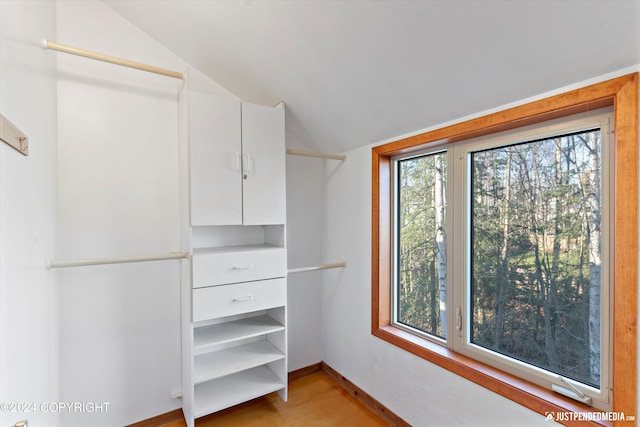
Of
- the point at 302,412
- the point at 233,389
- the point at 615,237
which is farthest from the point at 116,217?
the point at 615,237

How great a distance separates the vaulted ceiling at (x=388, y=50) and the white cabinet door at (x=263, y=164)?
0.24 metres

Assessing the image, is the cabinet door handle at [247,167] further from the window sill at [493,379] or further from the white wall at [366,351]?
the window sill at [493,379]

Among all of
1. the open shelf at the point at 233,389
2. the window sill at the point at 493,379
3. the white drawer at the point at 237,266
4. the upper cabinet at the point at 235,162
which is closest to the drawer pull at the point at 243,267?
the white drawer at the point at 237,266

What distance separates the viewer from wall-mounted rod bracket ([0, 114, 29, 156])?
2.75 feet

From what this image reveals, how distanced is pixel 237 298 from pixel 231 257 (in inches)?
9.6

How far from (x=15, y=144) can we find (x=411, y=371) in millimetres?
2057

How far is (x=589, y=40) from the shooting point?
3.26 feet

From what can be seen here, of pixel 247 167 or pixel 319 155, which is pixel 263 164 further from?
pixel 319 155

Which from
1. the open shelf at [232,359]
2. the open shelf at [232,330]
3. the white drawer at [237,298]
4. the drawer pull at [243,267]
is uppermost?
the drawer pull at [243,267]

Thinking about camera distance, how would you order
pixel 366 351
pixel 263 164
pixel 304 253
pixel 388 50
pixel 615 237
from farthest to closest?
1. pixel 304 253
2. pixel 366 351
3. pixel 263 164
4. pixel 388 50
5. pixel 615 237

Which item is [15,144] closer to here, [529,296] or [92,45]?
[92,45]

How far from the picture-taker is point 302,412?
6.49ft

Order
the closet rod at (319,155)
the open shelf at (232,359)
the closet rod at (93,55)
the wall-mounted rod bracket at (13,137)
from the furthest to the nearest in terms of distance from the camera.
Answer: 1. the closet rod at (319,155)
2. the open shelf at (232,359)
3. the closet rod at (93,55)
4. the wall-mounted rod bracket at (13,137)

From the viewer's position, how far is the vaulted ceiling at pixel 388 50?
1.01 m
